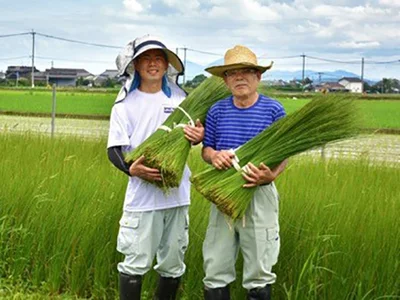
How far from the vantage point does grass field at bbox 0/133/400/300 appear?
3266mm

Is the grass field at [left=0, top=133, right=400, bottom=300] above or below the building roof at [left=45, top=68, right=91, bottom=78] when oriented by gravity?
below

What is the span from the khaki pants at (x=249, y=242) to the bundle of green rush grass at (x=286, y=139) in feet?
0.29

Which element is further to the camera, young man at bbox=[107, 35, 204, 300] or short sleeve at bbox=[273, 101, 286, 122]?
young man at bbox=[107, 35, 204, 300]

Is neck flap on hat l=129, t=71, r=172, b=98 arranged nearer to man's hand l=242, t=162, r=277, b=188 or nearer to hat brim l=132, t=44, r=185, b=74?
hat brim l=132, t=44, r=185, b=74

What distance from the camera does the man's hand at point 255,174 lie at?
2719mm

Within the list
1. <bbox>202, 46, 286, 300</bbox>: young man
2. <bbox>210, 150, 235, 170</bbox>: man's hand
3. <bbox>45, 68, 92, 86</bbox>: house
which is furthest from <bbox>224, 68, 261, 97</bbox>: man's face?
<bbox>45, 68, 92, 86</bbox>: house

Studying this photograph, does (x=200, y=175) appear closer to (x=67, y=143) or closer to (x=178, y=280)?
(x=178, y=280)

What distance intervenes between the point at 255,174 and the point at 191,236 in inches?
41.4

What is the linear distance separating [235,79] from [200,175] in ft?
1.48

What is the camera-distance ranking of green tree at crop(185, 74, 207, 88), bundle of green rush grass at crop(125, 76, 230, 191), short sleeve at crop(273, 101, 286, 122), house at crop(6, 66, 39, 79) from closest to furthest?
short sleeve at crop(273, 101, 286, 122), bundle of green rush grass at crop(125, 76, 230, 191), green tree at crop(185, 74, 207, 88), house at crop(6, 66, 39, 79)

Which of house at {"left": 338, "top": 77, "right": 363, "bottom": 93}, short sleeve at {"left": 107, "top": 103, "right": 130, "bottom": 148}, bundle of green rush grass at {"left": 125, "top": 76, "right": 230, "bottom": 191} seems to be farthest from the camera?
house at {"left": 338, "top": 77, "right": 363, "bottom": 93}

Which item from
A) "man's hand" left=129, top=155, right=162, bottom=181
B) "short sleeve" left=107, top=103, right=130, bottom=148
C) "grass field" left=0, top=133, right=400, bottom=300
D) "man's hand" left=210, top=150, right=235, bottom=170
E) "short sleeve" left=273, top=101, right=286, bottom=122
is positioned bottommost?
"grass field" left=0, top=133, right=400, bottom=300

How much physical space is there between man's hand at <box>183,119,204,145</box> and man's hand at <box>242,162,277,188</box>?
359 millimetres

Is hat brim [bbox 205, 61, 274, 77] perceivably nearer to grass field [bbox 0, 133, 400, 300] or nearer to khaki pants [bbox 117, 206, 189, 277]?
khaki pants [bbox 117, 206, 189, 277]
